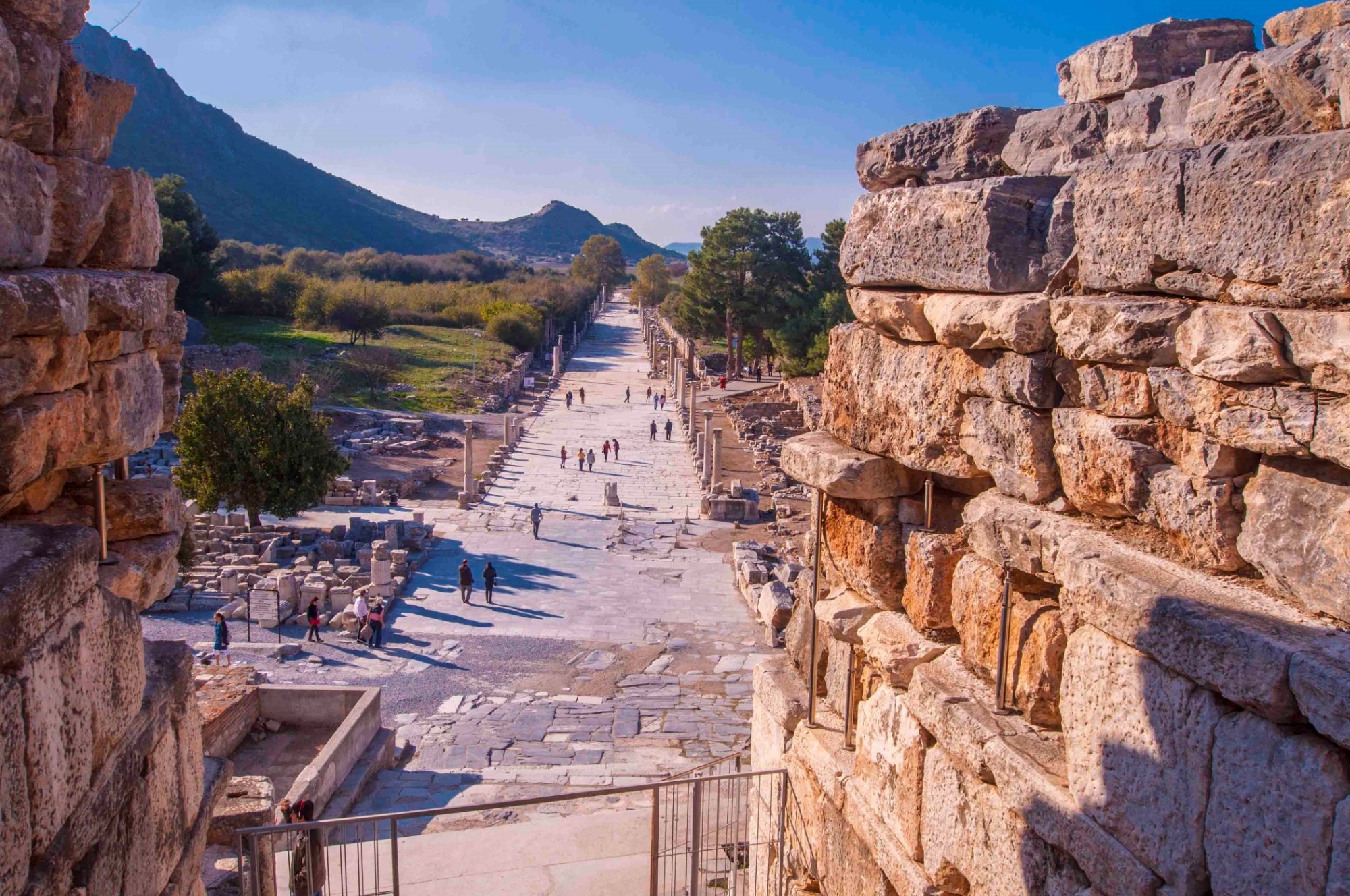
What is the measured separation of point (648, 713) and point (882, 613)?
347 inches

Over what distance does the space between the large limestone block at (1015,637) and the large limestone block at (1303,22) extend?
1894 mm

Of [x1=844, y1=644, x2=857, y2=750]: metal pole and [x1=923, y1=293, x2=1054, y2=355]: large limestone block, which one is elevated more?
[x1=923, y1=293, x2=1054, y2=355]: large limestone block

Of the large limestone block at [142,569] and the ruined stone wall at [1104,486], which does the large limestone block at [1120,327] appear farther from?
the large limestone block at [142,569]

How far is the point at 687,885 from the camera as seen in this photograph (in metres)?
6.41

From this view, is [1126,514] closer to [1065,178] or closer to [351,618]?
[1065,178]

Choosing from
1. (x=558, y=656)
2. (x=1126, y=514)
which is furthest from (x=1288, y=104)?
(x=558, y=656)

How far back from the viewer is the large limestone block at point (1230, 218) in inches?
96.4

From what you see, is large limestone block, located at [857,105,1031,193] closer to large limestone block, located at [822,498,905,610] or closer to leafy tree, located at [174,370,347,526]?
large limestone block, located at [822,498,905,610]

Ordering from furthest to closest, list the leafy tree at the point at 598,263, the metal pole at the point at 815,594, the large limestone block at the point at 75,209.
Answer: the leafy tree at the point at 598,263, the metal pole at the point at 815,594, the large limestone block at the point at 75,209

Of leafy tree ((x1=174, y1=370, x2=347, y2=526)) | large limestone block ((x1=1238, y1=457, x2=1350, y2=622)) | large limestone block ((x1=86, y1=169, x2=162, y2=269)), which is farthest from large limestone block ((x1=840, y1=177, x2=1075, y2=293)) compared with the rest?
leafy tree ((x1=174, y1=370, x2=347, y2=526))

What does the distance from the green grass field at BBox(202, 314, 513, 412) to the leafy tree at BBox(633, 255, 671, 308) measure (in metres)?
32.0

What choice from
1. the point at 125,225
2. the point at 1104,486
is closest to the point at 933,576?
the point at 1104,486

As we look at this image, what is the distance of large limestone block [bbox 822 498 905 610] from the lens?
438cm

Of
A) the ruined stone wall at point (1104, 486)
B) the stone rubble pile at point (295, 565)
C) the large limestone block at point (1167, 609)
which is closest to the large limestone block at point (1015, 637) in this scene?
the ruined stone wall at point (1104, 486)
